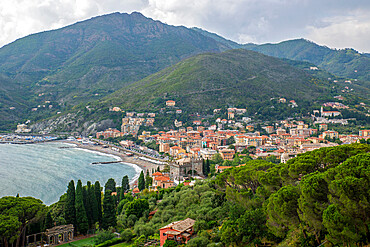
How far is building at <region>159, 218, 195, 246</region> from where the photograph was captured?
59.6 ft

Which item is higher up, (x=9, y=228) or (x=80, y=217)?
(x=9, y=228)

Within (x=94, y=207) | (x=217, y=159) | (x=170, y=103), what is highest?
(x=170, y=103)

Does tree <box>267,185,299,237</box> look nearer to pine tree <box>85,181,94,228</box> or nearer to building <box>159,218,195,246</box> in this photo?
building <box>159,218,195,246</box>

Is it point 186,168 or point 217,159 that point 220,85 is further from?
point 186,168

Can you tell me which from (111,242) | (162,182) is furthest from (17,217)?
(162,182)

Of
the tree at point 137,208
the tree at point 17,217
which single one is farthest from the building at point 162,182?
the tree at point 17,217

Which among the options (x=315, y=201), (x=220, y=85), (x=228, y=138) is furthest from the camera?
(x=220, y=85)

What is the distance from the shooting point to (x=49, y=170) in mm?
54781

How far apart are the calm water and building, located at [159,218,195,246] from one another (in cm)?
2424

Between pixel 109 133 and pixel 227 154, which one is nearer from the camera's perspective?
pixel 227 154

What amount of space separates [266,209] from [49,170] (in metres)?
47.5

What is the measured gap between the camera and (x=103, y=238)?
71.8ft

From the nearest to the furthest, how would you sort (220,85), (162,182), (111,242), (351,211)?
1. (351,211)
2. (111,242)
3. (162,182)
4. (220,85)

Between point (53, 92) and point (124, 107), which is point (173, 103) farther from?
point (53, 92)
